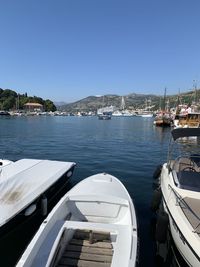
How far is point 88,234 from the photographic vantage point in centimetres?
766

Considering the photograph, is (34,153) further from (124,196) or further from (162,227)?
(162,227)

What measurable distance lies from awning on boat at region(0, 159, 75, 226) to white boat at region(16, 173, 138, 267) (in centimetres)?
145

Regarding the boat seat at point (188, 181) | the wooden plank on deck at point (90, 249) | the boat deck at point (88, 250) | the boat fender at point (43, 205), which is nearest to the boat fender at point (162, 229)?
the boat seat at point (188, 181)

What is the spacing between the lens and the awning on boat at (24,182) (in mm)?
8762

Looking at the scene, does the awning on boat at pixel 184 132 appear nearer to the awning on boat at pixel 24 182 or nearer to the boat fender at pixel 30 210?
the awning on boat at pixel 24 182

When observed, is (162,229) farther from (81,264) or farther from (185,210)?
(81,264)

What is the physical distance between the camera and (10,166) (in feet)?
43.4

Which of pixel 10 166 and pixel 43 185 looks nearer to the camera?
pixel 43 185

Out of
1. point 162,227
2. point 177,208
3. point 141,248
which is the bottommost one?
point 141,248

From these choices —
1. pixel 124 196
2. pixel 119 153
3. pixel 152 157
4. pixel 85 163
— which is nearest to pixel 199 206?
pixel 124 196

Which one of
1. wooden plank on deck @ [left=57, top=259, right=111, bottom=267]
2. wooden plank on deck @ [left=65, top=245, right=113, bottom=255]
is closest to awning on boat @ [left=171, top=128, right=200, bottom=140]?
wooden plank on deck @ [left=65, top=245, right=113, bottom=255]

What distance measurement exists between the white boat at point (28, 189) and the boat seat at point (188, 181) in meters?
4.91

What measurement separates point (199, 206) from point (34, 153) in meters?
20.6

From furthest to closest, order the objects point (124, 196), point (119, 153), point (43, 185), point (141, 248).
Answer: point (119, 153) < point (43, 185) < point (124, 196) < point (141, 248)
